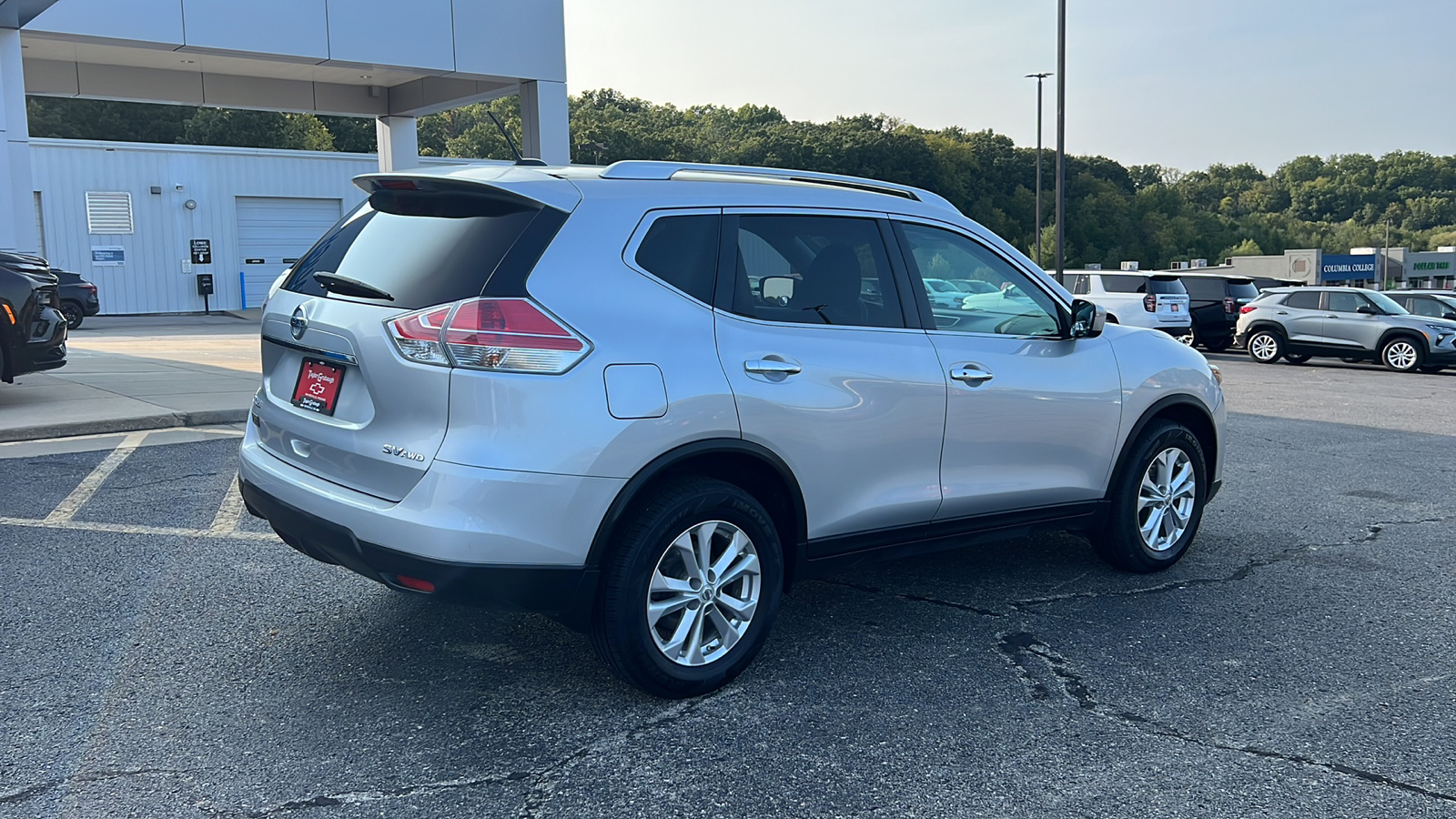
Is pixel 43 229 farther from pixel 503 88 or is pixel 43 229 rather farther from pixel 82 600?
pixel 82 600

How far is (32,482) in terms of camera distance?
711cm

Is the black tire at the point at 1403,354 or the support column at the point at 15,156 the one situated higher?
the support column at the point at 15,156

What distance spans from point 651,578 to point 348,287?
1.41 meters

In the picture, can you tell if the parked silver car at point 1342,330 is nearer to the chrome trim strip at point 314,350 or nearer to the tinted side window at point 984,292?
the tinted side window at point 984,292

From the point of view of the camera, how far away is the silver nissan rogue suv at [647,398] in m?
3.49

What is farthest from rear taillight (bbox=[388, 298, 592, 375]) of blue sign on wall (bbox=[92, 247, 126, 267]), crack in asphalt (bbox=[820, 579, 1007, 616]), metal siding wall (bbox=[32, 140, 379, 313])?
blue sign on wall (bbox=[92, 247, 126, 267])

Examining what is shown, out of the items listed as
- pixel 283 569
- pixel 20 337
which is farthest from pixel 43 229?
pixel 283 569

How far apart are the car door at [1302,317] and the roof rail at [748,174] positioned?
707 inches

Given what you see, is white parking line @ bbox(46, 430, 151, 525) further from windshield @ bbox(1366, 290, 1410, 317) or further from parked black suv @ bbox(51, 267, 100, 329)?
windshield @ bbox(1366, 290, 1410, 317)

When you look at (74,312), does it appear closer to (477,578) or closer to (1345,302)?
(477,578)

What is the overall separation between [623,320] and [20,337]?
27.1 feet

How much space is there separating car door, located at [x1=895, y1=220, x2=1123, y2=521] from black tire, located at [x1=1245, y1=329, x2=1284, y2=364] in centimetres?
1760

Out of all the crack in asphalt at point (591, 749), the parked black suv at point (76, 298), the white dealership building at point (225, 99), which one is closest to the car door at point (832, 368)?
the crack in asphalt at point (591, 749)

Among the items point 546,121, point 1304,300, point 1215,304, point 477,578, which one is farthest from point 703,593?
point 1215,304
